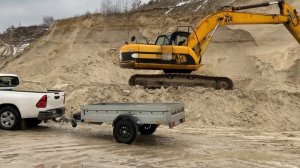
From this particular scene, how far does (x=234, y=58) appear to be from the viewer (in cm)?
2592

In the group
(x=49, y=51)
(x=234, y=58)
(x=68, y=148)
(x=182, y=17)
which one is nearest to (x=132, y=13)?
(x=182, y=17)

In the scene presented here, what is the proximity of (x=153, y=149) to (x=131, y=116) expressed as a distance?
0.95m

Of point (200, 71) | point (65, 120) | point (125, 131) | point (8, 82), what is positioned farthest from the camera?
point (200, 71)

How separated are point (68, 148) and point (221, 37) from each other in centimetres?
1732

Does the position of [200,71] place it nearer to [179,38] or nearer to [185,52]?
[179,38]

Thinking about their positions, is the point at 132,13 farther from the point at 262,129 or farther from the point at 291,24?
the point at 262,129

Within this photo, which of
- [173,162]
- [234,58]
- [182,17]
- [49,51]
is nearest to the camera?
[173,162]

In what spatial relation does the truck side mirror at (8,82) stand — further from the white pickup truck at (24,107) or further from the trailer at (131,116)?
the trailer at (131,116)

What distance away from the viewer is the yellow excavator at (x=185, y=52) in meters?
18.1

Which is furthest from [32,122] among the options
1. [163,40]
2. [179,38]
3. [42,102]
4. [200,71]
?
[200,71]

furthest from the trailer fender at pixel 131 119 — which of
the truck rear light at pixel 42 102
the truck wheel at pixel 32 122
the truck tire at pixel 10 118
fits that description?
the truck wheel at pixel 32 122

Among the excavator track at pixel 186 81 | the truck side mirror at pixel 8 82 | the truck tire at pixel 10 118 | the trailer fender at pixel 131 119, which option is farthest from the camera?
the excavator track at pixel 186 81

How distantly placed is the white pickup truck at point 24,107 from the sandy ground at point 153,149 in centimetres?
42

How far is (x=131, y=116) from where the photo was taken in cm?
1150
